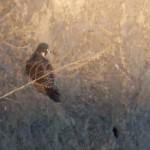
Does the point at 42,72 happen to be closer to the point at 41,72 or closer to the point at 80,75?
the point at 41,72

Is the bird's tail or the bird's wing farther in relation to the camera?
the bird's tail

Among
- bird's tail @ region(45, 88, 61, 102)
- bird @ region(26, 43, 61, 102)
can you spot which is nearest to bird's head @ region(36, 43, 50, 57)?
bird @ region(26, 43, 61, 102)

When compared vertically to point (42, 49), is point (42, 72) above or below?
below

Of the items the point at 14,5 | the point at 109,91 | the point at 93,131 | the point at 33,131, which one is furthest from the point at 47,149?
the point at 14,5

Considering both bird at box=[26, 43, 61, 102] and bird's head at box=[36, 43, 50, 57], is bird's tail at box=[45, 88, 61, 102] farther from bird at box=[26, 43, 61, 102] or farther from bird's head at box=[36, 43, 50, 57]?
bird's head at box=[36, 43, 50, 57]

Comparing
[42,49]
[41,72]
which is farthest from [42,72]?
[42,49]

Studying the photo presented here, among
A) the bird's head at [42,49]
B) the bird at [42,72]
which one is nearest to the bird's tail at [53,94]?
the bird at [42,72]

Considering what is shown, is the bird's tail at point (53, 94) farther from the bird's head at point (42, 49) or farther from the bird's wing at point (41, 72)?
the bird's head at point (42, 49)

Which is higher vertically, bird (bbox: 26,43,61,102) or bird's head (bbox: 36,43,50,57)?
bird's head (bbox: 36,43,50,57)

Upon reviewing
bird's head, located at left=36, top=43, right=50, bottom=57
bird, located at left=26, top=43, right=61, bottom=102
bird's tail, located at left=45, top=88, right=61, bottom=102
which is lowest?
bird's tail, located at left=45, top=88, right=61, bottom=102
